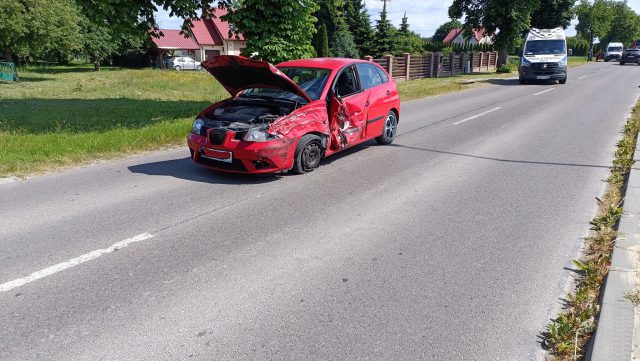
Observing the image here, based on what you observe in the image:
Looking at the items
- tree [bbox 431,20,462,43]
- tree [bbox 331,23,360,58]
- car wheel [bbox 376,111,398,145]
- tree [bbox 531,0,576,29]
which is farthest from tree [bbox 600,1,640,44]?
car wheel [bbox 376,111,398,145]

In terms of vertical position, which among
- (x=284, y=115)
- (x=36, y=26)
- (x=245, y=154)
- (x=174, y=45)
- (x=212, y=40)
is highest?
(x=212, y=40)

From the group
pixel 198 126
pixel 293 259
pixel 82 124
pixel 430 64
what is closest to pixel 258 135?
pixel 198 126

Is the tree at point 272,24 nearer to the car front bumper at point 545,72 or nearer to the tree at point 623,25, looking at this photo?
the car front bumper at point 545,72

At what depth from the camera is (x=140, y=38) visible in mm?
13102

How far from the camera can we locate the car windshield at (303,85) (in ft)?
→ 24.3

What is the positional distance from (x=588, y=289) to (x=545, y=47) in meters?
24.0

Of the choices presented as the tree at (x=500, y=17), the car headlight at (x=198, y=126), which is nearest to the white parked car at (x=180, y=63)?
the tree at (x=500, y=17)

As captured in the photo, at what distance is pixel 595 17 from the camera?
283 ft

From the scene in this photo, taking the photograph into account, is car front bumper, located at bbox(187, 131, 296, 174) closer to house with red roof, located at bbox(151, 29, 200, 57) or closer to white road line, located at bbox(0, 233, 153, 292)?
white road line, located at bbox(0, 233, 153, 292)

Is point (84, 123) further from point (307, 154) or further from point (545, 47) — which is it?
point (545, 47)

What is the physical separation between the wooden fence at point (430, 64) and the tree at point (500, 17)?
2.57m

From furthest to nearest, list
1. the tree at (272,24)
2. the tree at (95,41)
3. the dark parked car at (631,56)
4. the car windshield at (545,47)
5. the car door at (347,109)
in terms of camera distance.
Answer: the dark parked car at (631,56) → the tree at (95,41) → the car windshield at (545,47) → the tree at (272,24) → the car door at (347,109)

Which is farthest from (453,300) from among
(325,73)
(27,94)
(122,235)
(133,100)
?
(27,94)

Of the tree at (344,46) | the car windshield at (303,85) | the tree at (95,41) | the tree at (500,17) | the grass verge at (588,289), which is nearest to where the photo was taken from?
the grass verge at (588,289)
